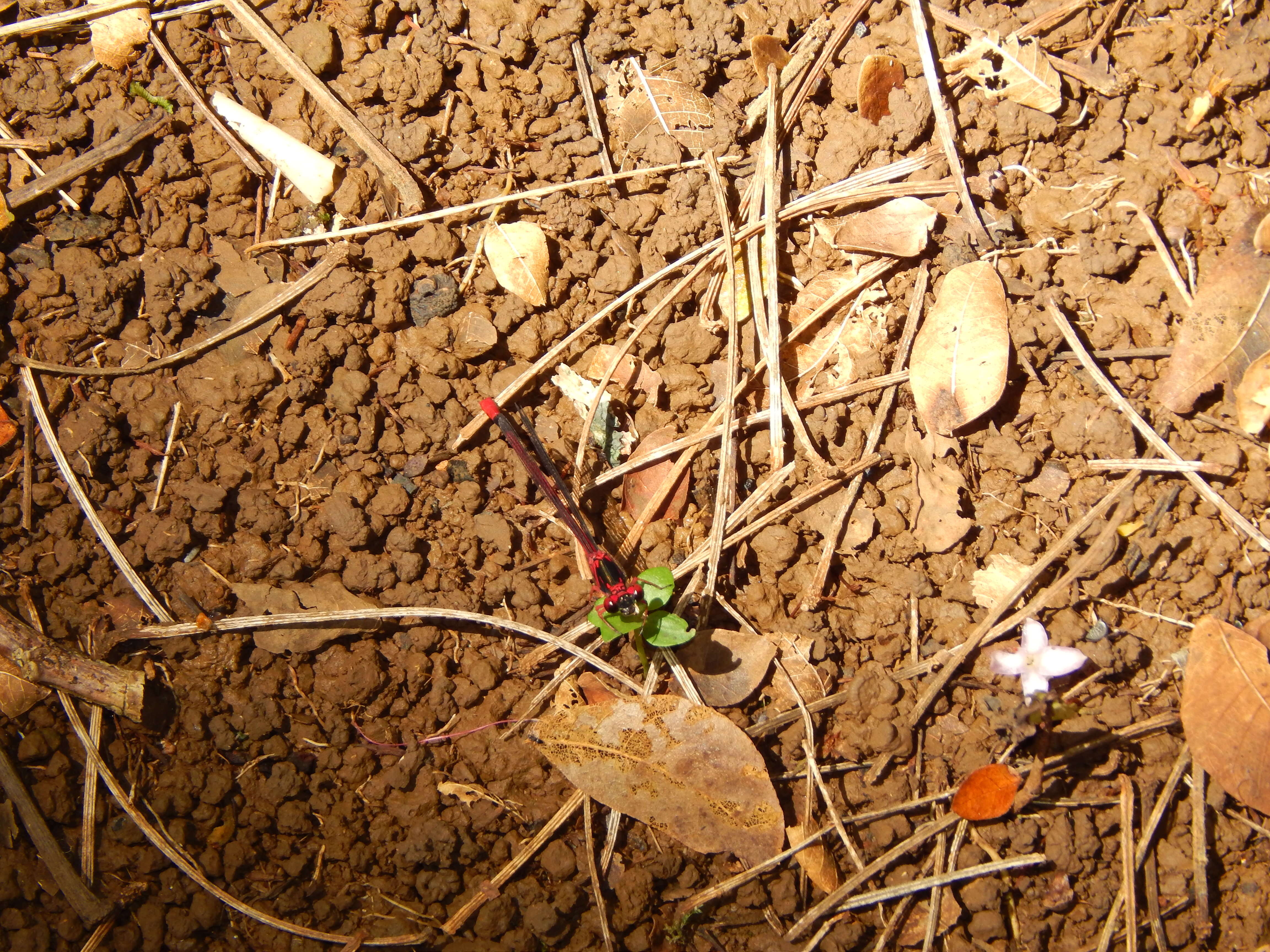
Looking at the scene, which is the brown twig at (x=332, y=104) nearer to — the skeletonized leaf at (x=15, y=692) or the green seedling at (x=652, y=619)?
the green seedling at (x=652, y=619)

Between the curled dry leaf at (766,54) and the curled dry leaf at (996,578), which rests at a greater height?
the curled dry leaf at (766,54)

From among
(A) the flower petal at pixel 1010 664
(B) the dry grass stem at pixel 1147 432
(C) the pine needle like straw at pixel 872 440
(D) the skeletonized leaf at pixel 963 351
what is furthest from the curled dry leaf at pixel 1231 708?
(C) the pine needle like straw at pixel 872 440

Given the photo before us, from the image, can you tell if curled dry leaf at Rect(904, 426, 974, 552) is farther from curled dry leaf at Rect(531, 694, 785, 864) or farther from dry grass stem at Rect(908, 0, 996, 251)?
curled dry leaf at Rect(531, 694, 785, 864)

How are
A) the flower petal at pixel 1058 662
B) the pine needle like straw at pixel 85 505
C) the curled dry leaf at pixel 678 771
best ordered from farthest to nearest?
1. the pine needle like straw at pixel 85 505
2. the curled dry leaf at pixel 678 771
3. the flower petal at pixel 1058 662

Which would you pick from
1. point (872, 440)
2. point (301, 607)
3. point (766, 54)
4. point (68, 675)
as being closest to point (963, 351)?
point (872, 440)

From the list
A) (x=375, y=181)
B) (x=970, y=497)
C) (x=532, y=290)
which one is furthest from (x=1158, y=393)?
(x=375, y=181)

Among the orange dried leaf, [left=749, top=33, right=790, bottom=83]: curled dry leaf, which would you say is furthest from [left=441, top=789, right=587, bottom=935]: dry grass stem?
[left=749, top=33, right=790, bottom=83]: curled dry leaf
